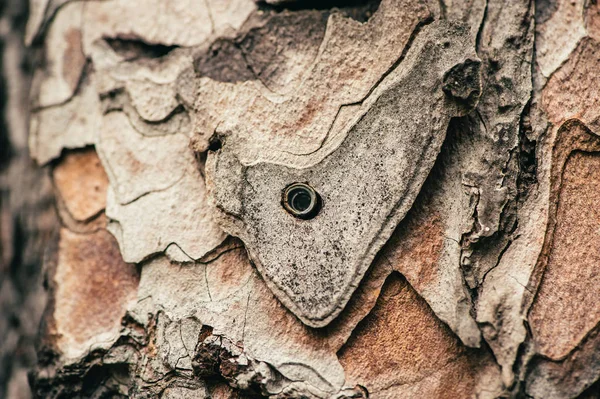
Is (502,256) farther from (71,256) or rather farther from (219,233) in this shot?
(71,256)

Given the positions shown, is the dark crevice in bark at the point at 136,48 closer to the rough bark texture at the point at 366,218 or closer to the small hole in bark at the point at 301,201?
the rough bark texture at the point at 366,218

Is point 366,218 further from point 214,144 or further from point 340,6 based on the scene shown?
point 340,6

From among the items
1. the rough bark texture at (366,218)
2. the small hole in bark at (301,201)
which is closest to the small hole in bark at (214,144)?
the rough bark texture at (366,218)

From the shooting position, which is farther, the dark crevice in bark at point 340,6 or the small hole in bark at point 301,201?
the dark crevice in bark at point 340,6

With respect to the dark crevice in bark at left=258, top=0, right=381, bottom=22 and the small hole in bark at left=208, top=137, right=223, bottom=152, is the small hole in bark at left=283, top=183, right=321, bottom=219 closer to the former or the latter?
the small hole in bark at left=208, top=137, right=223, bottom=152

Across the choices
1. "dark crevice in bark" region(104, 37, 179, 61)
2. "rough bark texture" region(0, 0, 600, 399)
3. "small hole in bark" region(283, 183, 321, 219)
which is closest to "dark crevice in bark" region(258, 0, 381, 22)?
"rough bark texture" region(0, 0, 600, 399)

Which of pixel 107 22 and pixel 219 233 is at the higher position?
pixel 107 22

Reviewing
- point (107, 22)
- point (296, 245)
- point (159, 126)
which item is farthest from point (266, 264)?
point (107, 22)

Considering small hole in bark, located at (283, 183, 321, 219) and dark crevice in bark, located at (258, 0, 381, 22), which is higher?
dark crevice in bark, located at (258, 0, 381, 22)
